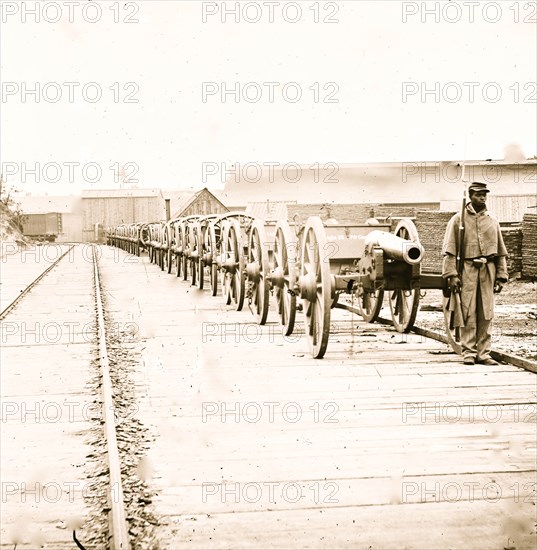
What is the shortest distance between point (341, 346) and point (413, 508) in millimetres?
5021

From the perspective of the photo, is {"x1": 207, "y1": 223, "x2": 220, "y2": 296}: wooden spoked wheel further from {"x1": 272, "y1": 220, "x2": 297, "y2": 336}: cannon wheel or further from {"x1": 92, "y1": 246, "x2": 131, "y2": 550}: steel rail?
{"x1": 92, "y1": 246, "x2": 131, "y2": 550}: steel rail

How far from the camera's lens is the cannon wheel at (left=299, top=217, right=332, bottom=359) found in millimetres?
7891

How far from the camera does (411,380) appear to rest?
7.32m

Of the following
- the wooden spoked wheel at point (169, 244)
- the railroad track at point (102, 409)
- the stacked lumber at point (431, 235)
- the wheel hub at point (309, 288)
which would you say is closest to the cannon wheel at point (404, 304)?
the wheel hub at point (309, 288)

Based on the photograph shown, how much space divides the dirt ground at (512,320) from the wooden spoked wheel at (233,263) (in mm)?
2500

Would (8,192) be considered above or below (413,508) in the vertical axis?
above

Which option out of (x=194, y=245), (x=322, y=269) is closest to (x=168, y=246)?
(x=194, y=245)

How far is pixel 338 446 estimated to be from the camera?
17.4ft

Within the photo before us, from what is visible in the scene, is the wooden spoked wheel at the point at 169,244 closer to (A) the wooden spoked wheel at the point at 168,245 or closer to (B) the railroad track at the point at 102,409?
(A) the wooden spoked wheel at the point at 168,245

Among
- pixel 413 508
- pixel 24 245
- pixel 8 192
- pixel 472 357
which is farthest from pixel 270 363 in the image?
pixel 8 192

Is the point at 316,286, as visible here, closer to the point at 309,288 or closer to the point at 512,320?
the point at 309,288

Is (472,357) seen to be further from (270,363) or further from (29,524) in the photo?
(29,524)

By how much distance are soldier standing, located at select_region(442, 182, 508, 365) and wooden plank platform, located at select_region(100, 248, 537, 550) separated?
513 millimetres

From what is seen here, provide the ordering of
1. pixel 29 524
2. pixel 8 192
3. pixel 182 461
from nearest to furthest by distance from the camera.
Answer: pixel 29 524 < pixel 182 461 < pixel 8 192
